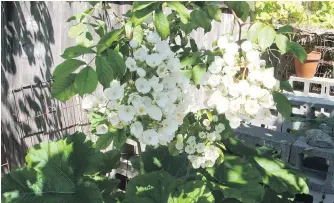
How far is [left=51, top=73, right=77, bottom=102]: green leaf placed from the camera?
1437 millimetres

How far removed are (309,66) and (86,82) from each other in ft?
19.4

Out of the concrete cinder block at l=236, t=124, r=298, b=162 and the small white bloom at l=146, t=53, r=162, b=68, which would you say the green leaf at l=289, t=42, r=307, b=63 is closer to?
the small white bloom at l=146, t=53, r=162, b=68

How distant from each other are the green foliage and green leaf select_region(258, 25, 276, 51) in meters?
1.03

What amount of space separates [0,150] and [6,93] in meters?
0.41

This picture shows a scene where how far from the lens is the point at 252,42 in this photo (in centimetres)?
169

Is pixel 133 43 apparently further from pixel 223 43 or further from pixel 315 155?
pixel 315 155

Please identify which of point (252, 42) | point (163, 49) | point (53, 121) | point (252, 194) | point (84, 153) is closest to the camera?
point (163, 49)

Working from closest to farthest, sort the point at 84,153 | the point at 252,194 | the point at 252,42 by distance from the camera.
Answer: the point at 252,42
the point at 252,194
the point at 84,153

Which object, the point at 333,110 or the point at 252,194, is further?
the point at 333,110

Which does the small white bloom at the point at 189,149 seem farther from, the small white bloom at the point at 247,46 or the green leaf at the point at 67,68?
the green leaf at the point at 67,68

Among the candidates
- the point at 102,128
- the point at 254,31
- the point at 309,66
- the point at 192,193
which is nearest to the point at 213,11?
the point at 254,31

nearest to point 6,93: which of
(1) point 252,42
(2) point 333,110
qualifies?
(1) point 252,42

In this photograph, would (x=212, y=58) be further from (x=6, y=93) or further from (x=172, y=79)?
(x=6, y=93)

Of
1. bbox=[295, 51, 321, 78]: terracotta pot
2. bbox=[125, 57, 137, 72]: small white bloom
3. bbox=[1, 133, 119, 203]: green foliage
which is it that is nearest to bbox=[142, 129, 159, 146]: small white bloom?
bbox=[125, 57, 137, 72]: small white bloom
